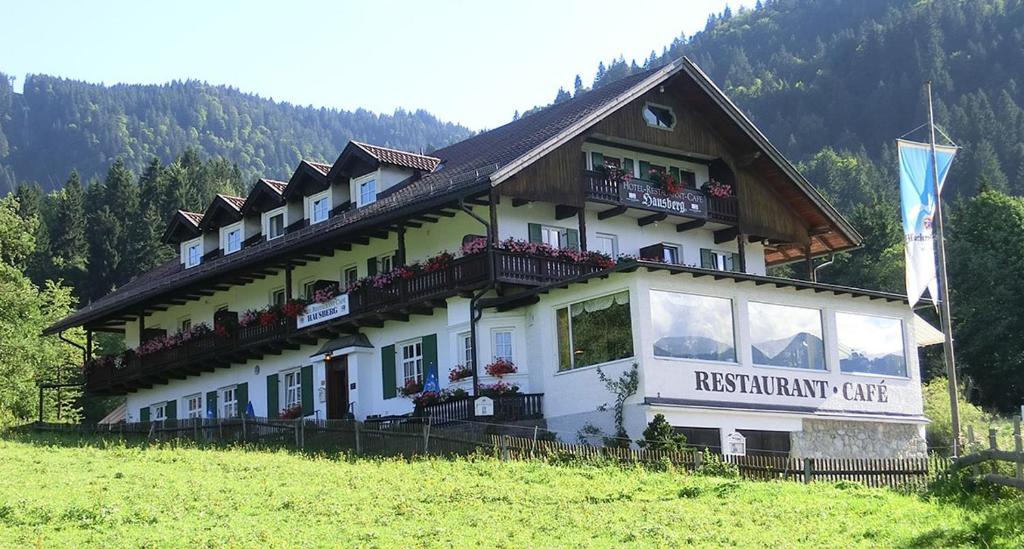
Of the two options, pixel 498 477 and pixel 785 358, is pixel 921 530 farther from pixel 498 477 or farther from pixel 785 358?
pixel 785 358

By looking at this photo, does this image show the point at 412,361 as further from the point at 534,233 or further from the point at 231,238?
the point at 231,238

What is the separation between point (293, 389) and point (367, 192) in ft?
21.6

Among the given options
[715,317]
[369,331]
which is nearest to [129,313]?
[369,331]

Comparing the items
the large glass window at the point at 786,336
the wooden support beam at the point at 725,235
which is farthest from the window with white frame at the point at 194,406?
the large glass window at the point at 786,336

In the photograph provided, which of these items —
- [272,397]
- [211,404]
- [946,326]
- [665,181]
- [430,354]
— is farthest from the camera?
[211,404]

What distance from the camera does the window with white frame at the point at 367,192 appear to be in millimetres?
42969

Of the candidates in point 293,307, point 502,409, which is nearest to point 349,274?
point 293,307

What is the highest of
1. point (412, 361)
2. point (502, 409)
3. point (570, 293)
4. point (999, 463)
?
point (570, 293)

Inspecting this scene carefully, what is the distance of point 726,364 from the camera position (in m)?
35.1

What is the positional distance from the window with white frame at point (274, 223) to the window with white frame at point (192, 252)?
4.97 meters

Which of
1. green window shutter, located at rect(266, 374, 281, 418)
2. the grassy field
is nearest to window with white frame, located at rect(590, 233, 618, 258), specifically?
green window shutter, located at rect(266, 374, 281, 418)

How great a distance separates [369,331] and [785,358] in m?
12.0

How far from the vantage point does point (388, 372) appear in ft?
132

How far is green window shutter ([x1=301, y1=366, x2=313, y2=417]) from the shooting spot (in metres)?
42.7
